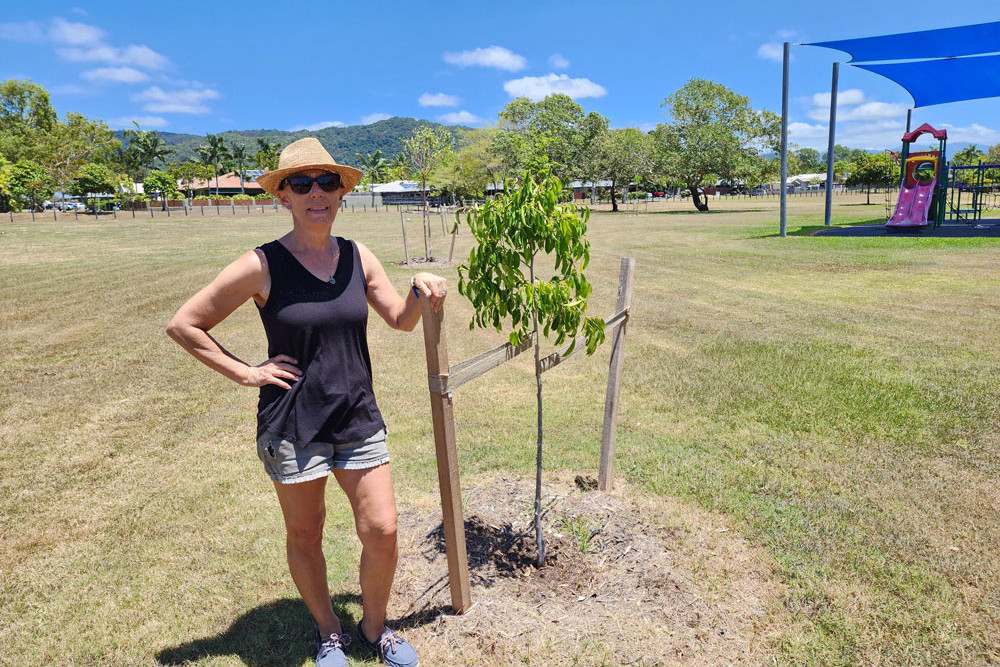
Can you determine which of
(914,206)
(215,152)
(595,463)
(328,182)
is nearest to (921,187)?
(914,206)

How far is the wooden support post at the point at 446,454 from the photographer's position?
2.57 m

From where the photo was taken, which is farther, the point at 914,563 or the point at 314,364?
the point at 914,563

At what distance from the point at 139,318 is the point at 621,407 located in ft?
28.2

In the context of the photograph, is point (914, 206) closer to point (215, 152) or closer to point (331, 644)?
point (331, 644)

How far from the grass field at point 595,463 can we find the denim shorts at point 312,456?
1039 mm

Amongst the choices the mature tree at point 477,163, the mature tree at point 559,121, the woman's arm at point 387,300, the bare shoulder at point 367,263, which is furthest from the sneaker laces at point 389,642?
the mature tree at point 477,163

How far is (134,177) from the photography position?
3907 inches

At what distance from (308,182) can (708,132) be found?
4609cm

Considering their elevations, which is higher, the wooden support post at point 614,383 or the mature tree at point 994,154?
the mature tree at point 994,154

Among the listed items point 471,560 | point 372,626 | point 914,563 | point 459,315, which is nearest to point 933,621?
point 914,563

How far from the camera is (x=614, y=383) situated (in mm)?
4246

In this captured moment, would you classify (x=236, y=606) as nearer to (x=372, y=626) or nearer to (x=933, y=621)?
(x=372, y=626)

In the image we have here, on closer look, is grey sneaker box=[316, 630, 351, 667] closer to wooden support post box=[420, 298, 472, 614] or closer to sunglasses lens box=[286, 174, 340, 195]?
wooden support post box=[420, 298, 472, 614]

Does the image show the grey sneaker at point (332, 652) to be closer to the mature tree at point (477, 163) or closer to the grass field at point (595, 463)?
the grass field at point (595, 463)
